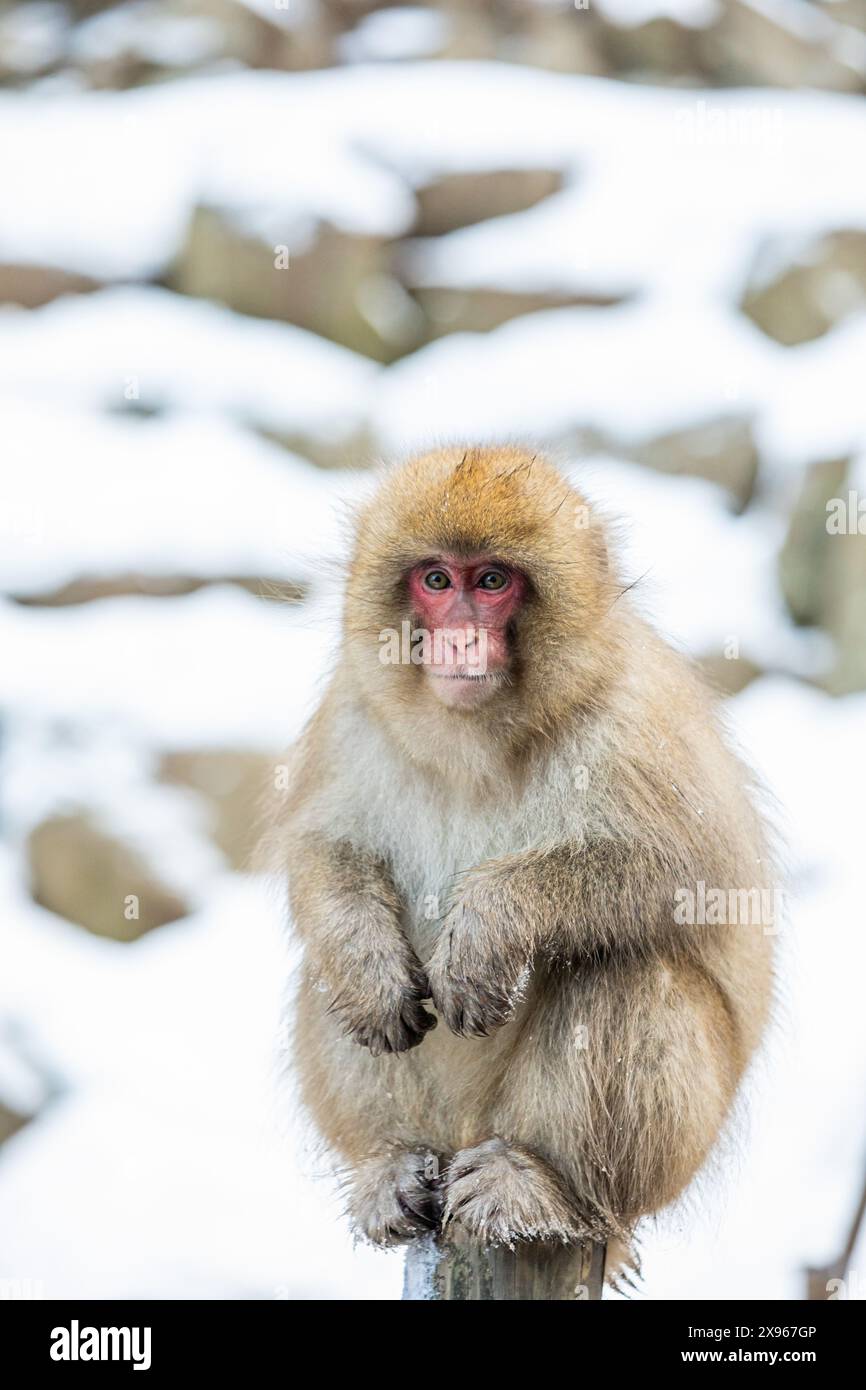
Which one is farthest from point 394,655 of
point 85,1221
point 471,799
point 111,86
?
point 111,86

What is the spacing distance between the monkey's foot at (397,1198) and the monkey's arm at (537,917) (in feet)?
1.56

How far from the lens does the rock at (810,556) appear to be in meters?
12.7

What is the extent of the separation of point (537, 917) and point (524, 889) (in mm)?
77

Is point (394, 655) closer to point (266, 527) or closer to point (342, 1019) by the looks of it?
point (342, 1019)

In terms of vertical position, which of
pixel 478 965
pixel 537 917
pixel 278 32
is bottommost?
pixel 478 965

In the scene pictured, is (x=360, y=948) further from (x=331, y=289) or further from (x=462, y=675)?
(x=331, y=289)

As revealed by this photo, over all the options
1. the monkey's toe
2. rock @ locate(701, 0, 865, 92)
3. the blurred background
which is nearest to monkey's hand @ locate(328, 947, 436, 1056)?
the monkey's toe

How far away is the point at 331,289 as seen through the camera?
540 inches

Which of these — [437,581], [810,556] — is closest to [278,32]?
[810,556]

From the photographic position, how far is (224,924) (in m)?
11.0

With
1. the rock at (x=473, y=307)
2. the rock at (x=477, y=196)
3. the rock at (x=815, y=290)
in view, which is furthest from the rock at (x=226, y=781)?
the rock at (x=815, y=290)

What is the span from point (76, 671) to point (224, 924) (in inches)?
95.0

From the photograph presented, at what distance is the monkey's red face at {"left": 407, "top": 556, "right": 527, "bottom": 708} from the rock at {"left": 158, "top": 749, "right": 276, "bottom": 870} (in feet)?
22.2

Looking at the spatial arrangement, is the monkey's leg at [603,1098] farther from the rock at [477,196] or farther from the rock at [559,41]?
the rock at [559,41]
